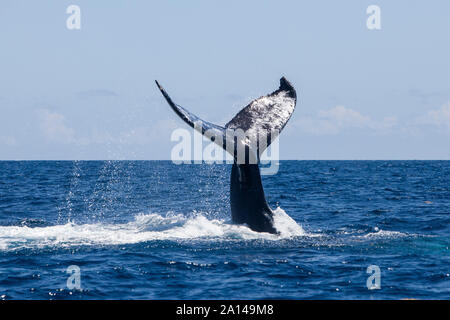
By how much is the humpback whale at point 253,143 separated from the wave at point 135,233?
1.10 feet

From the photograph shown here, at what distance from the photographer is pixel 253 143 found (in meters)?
12.2

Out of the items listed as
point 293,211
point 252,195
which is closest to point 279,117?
point 252,195

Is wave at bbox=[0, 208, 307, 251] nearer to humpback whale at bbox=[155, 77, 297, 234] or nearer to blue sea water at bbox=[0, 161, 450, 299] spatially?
blue sea water at bbox=[0, 161, 450, 299]

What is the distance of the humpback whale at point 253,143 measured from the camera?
12.0 meters

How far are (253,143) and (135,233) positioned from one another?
3303mm

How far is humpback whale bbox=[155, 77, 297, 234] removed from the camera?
39.3 ft

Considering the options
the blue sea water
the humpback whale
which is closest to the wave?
the blue sea water

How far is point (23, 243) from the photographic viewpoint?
12.8m

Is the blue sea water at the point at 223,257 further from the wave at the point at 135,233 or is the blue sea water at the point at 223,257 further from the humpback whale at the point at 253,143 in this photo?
the humpback whale at the point at 253,143

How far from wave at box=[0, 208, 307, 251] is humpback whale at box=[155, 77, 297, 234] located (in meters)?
0.34

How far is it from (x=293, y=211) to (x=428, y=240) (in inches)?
276

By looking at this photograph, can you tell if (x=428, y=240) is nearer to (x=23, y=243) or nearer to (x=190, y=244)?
(x=190, y=244)

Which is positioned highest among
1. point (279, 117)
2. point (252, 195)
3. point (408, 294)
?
point (279, 117)

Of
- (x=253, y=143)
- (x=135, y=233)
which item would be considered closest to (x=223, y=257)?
(x=253, y=143)
